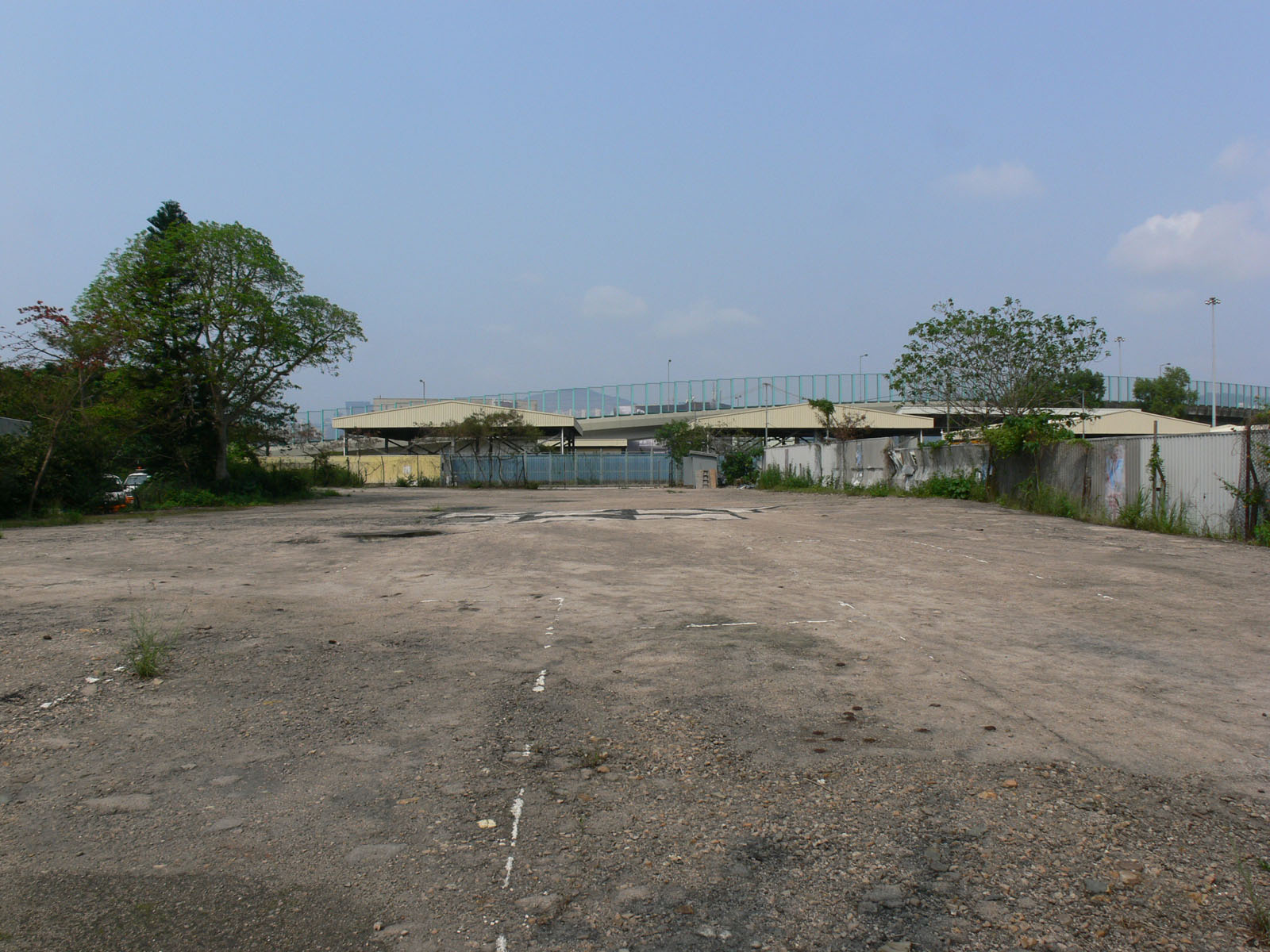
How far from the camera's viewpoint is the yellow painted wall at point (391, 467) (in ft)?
145

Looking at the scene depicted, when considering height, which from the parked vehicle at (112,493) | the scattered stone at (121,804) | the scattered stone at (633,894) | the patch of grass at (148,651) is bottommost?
the scattered stone at (633,894)

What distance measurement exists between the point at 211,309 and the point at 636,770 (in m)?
23.8

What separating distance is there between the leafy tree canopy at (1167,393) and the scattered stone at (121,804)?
79.2 m

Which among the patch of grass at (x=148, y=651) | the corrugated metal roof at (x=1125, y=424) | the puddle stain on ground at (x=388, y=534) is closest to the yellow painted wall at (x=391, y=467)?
the puddle stain on ground at (x=388, y=534)

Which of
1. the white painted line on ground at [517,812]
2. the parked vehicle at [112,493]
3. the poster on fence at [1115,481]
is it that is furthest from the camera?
the parked vehicle at [112,493]

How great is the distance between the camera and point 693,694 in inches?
A: 173

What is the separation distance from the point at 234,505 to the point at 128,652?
790 inches

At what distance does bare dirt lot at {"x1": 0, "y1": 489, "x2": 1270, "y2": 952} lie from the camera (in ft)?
7.81

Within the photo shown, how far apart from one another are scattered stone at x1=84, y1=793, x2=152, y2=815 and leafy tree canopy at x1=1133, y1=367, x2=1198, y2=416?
79.2 metres

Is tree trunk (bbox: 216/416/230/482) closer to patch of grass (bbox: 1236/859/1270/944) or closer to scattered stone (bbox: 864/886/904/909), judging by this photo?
scattered stone (bbox: 864/886/904/909)

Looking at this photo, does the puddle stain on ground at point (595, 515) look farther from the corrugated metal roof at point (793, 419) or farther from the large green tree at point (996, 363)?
the corrugated metal roof at point (793, 419)

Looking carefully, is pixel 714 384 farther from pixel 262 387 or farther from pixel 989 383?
pixel 262 387

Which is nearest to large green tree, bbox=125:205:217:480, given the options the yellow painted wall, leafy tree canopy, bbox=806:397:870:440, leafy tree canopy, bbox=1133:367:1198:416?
the yellow painted wall

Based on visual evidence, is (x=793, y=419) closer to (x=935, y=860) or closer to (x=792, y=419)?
(x=792, y=419)
